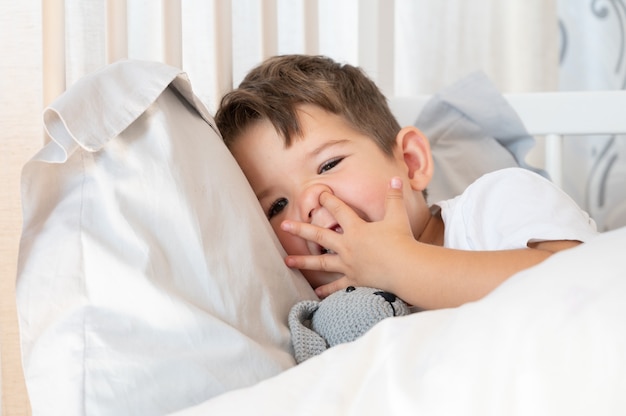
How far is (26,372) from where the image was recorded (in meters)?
0.70

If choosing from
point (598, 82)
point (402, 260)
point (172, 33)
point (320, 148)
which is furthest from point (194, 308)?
point (598, 82)

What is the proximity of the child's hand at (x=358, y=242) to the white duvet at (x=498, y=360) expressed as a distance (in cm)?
36

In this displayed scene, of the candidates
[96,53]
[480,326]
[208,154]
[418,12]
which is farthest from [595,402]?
[418,12]

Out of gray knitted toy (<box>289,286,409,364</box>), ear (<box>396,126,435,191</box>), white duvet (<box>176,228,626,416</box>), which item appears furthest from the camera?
ear (<box>396,126,435,191</box>)

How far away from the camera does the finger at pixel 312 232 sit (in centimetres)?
99

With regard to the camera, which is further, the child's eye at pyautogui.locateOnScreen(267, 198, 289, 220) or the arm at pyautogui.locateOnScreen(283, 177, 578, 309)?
the child's eye at pyautogui.locateOnScreen(267, 198, 289, 220)

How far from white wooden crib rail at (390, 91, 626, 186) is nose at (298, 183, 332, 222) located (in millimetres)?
455

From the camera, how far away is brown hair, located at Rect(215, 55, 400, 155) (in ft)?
3.49

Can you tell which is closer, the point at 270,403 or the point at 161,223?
the point at 270,403

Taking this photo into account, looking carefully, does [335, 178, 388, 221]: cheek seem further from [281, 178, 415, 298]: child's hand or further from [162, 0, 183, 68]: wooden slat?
[162, 0, 183, 68]: wooden slat

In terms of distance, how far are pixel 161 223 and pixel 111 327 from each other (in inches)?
4.2

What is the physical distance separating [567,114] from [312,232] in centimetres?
52

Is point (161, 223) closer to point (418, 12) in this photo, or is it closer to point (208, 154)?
point (208, 154)

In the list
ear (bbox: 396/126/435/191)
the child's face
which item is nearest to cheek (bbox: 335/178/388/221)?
the child's face
